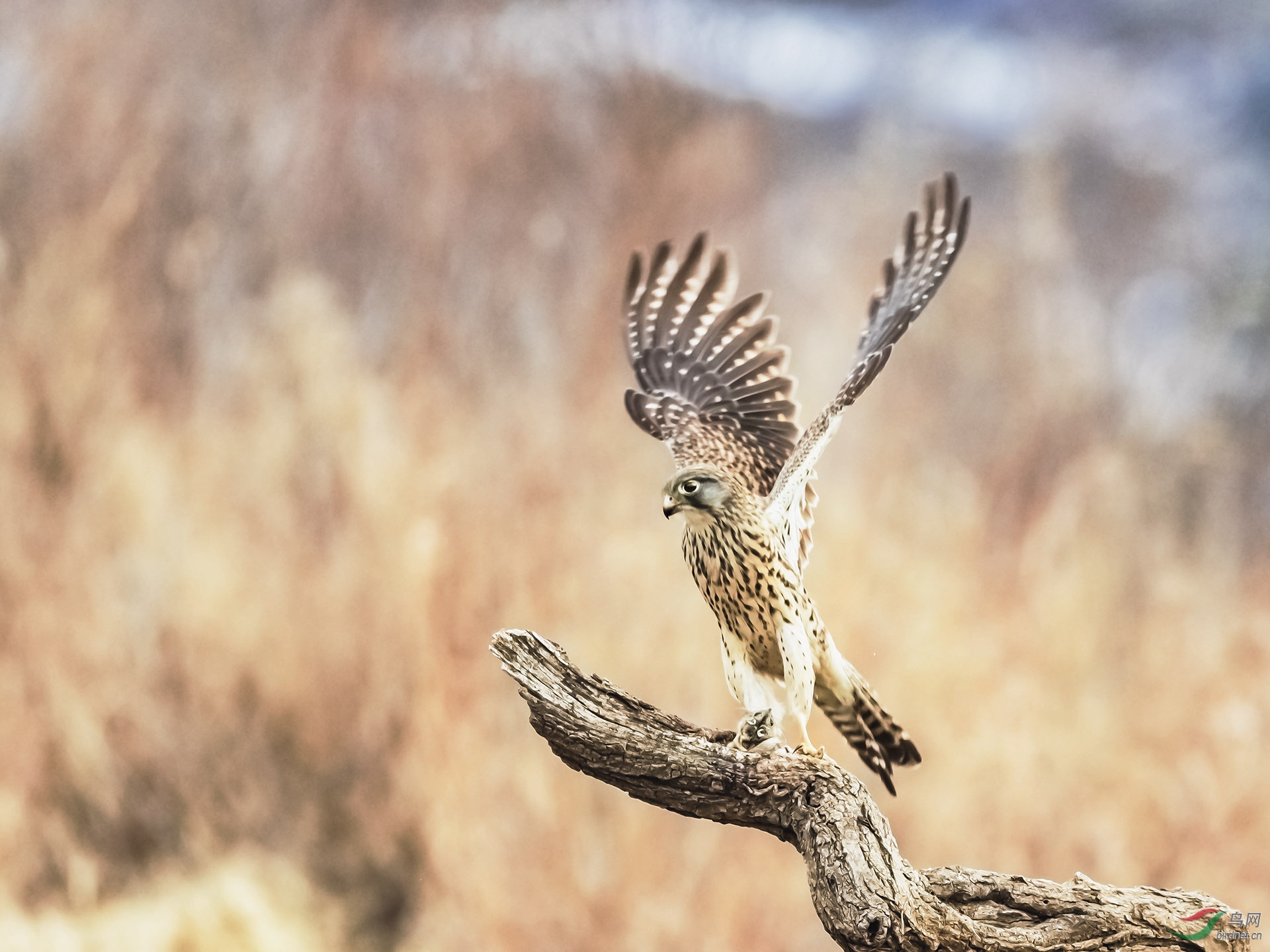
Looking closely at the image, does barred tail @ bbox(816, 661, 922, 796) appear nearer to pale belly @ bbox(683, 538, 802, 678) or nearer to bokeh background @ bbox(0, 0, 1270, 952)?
pale belly @ bbox(683, 538, 802, 678)

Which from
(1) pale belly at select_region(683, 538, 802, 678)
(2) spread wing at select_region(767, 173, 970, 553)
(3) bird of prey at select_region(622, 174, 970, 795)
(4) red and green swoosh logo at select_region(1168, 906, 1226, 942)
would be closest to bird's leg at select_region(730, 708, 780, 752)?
(3) bird of prey at select_region(622, 174, 970, 795)

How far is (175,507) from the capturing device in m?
4.08

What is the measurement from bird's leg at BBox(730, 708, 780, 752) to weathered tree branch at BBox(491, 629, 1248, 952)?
7 cm

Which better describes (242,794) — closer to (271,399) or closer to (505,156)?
(271,399)

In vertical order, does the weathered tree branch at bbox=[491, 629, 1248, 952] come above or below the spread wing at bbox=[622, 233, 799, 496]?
below

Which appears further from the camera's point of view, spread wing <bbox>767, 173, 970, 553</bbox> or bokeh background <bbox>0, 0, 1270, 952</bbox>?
bokeh background <bbox>0, 0, 1270, 952</bbox>

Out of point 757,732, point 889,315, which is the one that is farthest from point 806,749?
point 889,315

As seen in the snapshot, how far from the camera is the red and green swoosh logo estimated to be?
193 centimetres

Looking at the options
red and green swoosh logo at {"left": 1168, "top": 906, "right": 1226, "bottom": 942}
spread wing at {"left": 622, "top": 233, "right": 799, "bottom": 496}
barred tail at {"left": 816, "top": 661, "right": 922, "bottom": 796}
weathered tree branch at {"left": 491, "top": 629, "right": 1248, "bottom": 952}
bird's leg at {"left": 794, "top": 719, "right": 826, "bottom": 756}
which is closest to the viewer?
weathered tree branch at {"left": 491, "top": 629, "right": 1248, "bottom": 952}

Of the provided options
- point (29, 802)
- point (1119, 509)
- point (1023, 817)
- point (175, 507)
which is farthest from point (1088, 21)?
point (29, 802)

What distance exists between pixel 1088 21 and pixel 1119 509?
1948mm

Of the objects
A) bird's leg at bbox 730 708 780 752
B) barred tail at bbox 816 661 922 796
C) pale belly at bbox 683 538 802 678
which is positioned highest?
barred tail at bbox 816 661 922 796

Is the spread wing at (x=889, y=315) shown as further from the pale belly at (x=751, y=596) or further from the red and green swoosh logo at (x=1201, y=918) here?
the red and green swoosh logo at (x=1201, y=918)

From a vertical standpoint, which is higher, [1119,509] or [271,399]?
[1119,509]
